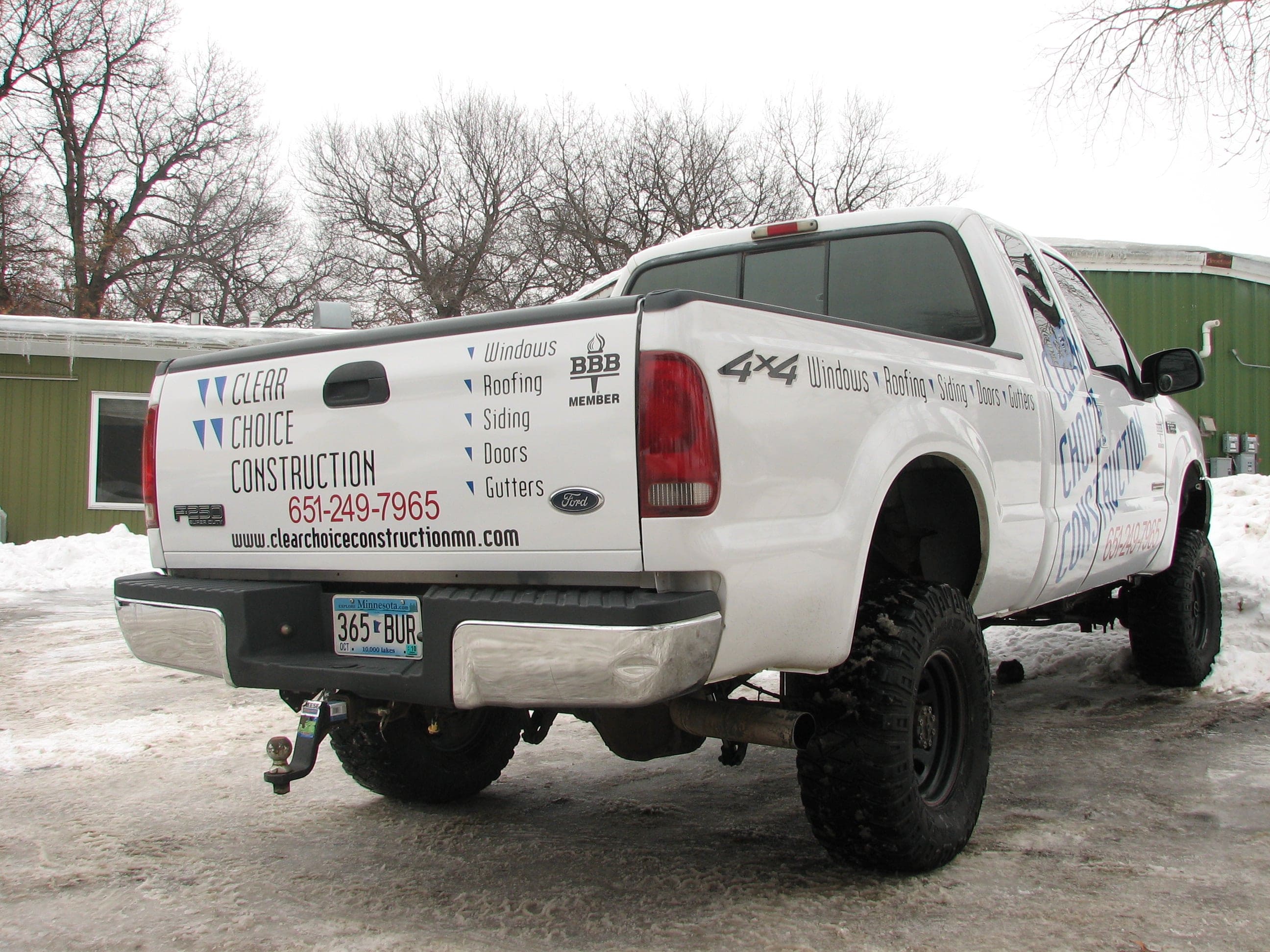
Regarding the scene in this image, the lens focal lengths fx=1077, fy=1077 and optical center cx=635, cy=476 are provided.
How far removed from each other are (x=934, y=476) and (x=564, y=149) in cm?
3667

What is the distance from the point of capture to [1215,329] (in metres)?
14.8

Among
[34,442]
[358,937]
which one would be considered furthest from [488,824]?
[34,442]

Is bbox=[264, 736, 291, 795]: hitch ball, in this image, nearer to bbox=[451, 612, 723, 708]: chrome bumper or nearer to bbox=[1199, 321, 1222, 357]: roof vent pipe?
bbox=[451, 612, 723, 708]: chrome bumper

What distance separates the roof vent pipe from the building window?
14.1 metres

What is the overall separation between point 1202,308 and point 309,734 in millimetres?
14986

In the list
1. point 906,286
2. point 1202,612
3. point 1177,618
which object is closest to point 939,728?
point 906,286

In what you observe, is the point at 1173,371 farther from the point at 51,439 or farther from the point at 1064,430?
the point at 51,439

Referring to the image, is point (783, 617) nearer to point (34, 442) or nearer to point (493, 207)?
point (34, 442)

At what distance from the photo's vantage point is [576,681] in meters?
2.39

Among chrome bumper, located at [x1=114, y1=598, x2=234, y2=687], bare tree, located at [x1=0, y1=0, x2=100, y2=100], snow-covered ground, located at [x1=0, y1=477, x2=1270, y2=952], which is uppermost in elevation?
bare tree, located at [x1=0, y1=0, x2=100, y2=100]

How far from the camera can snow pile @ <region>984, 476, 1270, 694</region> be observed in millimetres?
5734

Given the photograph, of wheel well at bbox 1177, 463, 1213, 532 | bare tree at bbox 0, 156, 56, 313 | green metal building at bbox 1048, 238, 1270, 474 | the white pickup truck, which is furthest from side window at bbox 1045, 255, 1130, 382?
bare tree at bbox 0, 156, 56, 313

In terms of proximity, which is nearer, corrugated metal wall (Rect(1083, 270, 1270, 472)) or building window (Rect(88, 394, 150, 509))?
building window (Rect(88, 394, 150, 509))

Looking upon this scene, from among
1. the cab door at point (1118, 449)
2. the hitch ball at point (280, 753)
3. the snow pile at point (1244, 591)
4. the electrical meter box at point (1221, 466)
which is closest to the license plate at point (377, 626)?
the hitch ball at point (280, 753)
